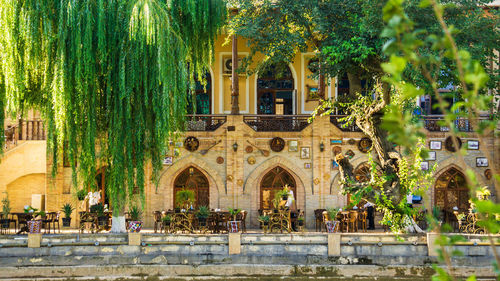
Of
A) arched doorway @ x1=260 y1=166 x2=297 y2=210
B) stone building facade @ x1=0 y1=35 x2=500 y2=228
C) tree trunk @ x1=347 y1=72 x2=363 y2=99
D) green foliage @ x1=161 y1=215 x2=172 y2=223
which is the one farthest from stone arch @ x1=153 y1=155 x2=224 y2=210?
tree trunk @ x1=347 y1=72 x2=363 y2=99

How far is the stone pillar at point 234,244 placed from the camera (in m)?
15.3

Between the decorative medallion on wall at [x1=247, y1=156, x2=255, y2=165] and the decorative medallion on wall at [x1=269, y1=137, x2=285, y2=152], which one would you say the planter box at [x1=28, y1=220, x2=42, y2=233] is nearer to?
the decorative medallion on wall at [x1=247, y1=156, x2=255, y2=165]

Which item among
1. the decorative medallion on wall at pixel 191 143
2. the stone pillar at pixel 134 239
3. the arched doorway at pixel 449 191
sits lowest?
the stone pillar at pixel 134 239

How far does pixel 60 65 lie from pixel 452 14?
36.5 feet

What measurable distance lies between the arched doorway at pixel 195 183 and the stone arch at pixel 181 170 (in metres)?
0.18

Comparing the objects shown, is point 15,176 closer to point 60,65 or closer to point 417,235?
point 60,65

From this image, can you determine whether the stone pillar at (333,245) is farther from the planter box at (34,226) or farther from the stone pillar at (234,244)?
the planter box at (34,226)

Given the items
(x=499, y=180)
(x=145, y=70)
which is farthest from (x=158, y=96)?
(x=499, y=180)

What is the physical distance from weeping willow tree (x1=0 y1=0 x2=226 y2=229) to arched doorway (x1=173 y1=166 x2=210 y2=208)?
6.37 m

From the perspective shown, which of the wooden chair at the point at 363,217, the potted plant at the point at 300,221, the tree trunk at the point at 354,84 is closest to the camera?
the potted plant at the point at 300,221

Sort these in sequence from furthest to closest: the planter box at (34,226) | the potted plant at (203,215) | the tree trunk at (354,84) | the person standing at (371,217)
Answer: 1. the person standing at (371,217)
2. the tree trunk at (354,84)
3. the potted plant at (203,215)
4. the planter box at (34,226)

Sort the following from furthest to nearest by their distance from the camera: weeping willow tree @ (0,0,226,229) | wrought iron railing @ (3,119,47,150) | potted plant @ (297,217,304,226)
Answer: wrought iron railing @ (3,119,47,150)
potted plant @ (297,217,304,226)
weeping willow tree @ (0,0,226,229)

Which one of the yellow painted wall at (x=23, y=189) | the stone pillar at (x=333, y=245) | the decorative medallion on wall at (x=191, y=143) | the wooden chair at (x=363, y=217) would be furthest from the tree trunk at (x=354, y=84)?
the yellow painted wall at (x=23, y=189)

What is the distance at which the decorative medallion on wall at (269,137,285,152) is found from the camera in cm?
2134
